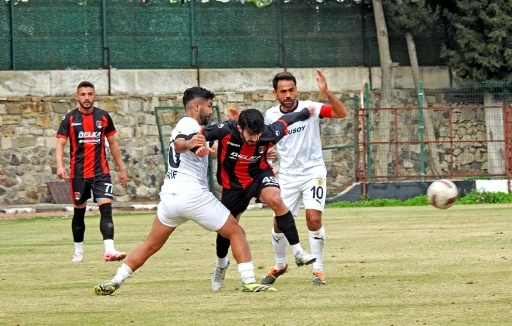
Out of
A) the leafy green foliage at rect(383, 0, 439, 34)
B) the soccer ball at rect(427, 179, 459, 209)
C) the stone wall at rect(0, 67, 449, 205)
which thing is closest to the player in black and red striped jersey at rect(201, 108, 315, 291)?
the soccer ball at rect(427, 179, 459, 209)

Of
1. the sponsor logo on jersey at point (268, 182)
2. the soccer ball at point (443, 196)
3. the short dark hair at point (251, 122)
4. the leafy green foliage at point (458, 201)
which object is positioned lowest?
the leafy green foliage at point (458, 201)

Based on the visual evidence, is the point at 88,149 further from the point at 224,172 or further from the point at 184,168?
the point at 184,168

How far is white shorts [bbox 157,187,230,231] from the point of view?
1170 centimetres

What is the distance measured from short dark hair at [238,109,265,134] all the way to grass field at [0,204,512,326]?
1.44 meters

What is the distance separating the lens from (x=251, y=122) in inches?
460

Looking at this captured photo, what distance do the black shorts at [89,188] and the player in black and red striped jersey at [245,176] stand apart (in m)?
4.36

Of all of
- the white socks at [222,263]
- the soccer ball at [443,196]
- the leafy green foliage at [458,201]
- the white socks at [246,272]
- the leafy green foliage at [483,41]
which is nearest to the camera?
the white socks at [246,272]

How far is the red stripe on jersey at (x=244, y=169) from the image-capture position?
475 inches

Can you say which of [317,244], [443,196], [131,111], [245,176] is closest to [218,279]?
[245,176]

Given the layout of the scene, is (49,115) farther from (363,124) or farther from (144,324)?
(144,324)

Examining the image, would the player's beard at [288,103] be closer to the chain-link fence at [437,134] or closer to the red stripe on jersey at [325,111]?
the red stripe on jersey at [325,111]

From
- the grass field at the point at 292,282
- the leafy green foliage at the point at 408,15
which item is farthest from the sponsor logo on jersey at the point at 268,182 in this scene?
the leafy green foliage at the point at 408,15

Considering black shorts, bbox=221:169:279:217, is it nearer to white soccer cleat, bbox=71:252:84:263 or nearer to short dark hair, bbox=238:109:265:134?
short dark hair, bbox=238:109:265:134

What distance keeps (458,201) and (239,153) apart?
59.8 ft
